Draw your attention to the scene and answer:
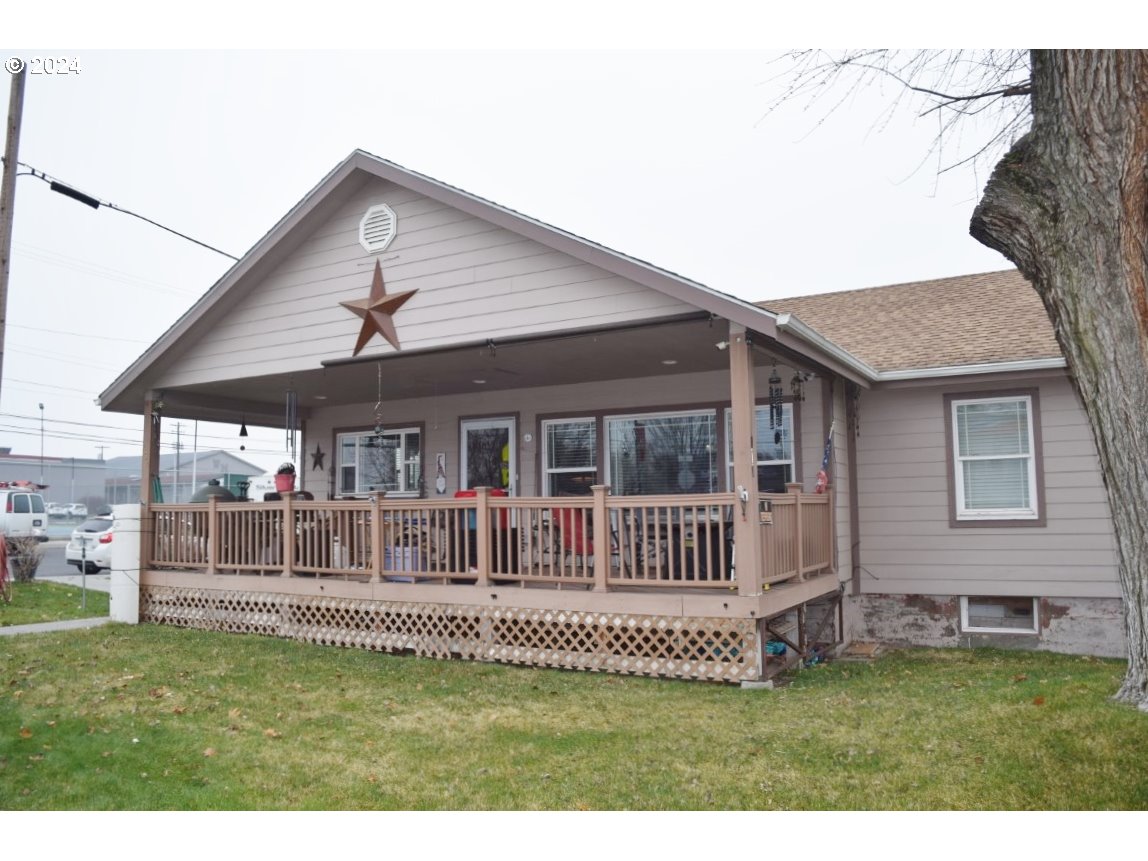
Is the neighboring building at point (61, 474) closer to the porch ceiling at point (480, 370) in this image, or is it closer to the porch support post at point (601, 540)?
the porch ceiling at point (480, 370)

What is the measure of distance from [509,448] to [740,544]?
5708 mm

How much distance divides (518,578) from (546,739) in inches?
114

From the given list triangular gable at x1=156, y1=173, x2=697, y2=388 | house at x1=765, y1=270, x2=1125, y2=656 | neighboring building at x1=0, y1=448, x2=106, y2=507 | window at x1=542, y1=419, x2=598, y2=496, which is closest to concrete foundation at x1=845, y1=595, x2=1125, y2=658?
house at x1=765, y1=270, x2=1125, y2=656

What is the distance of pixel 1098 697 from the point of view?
5.80 metres

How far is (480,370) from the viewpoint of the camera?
11.2 metres

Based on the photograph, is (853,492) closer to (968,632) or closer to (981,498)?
(981,498)

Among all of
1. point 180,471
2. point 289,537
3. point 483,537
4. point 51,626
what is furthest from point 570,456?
point 180,471

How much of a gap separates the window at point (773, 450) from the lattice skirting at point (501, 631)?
258 cm

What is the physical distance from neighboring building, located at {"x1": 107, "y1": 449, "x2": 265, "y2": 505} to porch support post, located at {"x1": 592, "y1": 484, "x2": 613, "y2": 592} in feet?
213

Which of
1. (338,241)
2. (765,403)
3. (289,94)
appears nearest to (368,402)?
(338,241)

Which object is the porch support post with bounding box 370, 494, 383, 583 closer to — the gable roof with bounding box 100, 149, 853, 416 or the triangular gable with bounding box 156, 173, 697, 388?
the triangular gable with bounding box 156, 173, 697, 388

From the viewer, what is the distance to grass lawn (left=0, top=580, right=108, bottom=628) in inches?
470

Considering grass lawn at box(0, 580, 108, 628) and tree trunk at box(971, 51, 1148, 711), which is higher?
tree trunk at box(971, 51, 1148, 711)

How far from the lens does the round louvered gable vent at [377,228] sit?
9.77 metres
